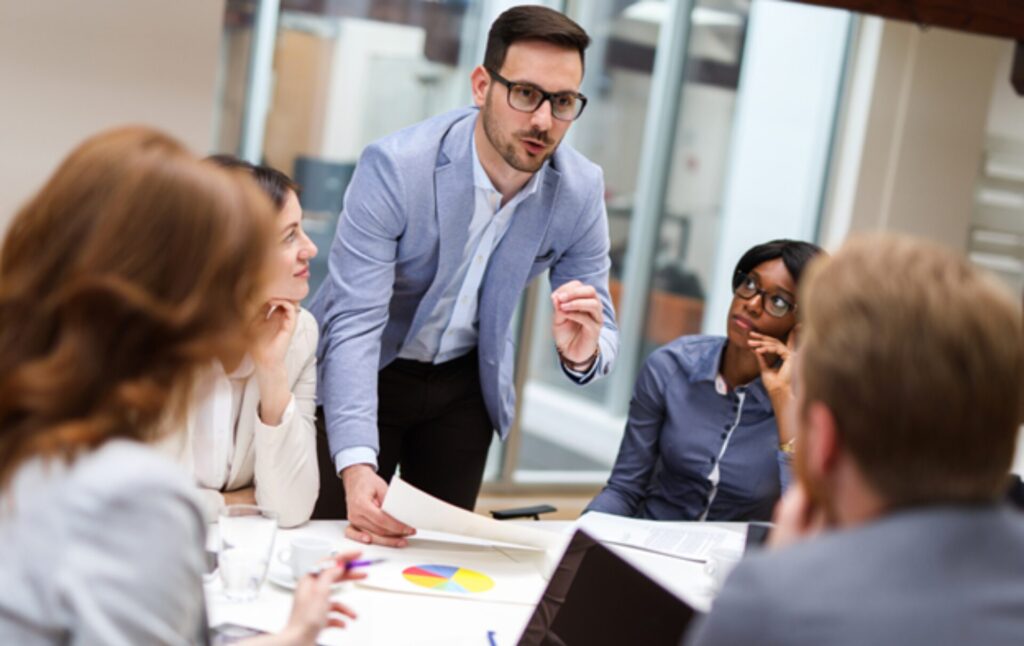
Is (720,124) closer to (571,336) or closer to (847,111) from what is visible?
(847,111)

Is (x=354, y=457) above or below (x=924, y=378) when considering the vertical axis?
below

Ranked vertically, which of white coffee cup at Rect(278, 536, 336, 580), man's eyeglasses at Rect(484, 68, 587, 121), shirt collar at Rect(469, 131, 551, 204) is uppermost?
man's eyeglasses at Rect(484, 68, 587, 121)

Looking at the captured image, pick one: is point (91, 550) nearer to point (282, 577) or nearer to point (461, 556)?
point (282, 577)

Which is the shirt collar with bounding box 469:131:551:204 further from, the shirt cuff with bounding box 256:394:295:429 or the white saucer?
the white saucer

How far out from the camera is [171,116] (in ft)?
12.5

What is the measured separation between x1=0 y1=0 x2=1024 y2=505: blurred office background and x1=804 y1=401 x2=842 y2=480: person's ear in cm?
357

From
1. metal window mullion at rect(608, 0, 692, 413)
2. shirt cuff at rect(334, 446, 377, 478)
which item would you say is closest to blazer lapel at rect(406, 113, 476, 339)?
shirt cuff at rect(334, 446, 377, 478)

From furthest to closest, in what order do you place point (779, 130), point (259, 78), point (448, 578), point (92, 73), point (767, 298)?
point (779, 130)
point (259, 78)
point (92, 73)
point (767, 298)
point (448, 578)

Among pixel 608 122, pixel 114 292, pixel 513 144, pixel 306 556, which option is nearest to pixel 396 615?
pixel 306 556

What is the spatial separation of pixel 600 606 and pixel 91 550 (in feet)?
2.71

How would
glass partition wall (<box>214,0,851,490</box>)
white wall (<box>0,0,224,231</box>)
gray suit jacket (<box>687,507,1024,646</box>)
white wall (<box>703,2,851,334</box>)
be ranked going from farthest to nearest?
white wall (<box>703,2,851,334</box>), glass partition wall (<box>214,0,851,490</box>), white wall (<box>0,0,224,231</box>), gray suit jacket (<box>687,507,1024,646</box>)

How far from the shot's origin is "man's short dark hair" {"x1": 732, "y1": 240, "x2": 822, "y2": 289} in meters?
2.80

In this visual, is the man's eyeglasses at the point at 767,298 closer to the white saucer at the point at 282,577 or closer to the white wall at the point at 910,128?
the white saucer at the point at 282,577

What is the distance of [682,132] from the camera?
5.51m
